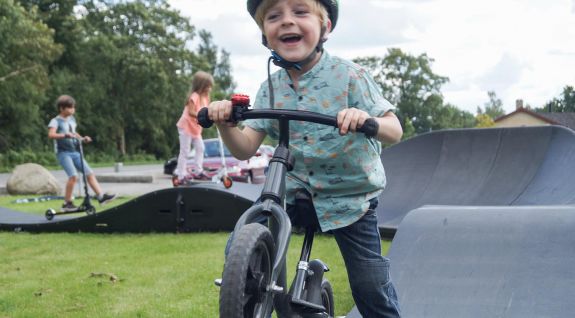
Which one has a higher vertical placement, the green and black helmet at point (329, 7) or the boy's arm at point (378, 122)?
the green and black helmet at point (329, 7)

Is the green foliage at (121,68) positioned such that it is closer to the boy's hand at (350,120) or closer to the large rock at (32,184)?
the large rock at (32,184)

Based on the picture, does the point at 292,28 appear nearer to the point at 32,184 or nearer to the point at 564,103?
the point at 564,103

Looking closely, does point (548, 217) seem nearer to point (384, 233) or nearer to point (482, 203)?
point (384, 233)

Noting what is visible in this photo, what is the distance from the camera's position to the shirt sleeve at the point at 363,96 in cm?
247

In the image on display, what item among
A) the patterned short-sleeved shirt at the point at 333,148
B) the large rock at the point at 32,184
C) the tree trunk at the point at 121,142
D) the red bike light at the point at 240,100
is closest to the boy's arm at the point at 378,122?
the patterned short-sleeved shirt at the point at 333,148

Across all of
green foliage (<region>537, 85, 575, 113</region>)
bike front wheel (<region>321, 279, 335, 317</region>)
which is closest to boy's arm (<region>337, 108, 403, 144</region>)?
bike front wheel (<region>321, 279, 335, 317</region>)


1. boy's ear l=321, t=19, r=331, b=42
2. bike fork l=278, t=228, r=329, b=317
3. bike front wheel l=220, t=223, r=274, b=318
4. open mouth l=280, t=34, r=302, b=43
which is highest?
boy's ear l=321, t=19, r=331, b=42

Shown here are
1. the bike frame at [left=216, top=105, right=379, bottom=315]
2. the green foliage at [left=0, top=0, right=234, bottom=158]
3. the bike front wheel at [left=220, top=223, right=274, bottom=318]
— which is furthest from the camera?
the green foliage at [left=0, top=0, right=234, bottom=158]

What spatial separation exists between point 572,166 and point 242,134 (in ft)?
16.8

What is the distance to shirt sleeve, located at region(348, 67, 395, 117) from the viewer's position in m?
2.47

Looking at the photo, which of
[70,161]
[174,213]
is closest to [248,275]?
[174,213]

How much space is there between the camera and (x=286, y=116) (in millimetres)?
2135

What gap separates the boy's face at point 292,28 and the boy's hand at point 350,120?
40 cm

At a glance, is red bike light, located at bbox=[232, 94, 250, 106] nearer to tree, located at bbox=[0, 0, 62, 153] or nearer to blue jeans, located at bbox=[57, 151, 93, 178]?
blue jeans, located at bbox=[57, 151, 93, 178]
